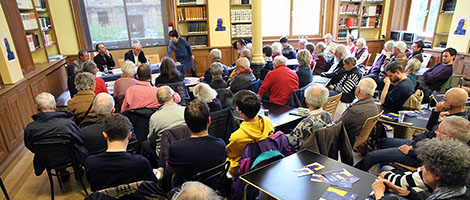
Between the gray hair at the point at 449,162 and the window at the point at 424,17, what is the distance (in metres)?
7.78

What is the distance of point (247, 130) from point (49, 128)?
6.56 feet

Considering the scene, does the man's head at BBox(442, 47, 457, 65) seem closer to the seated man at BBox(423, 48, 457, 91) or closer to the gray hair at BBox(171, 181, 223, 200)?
the seated man at BBox(423, 48, 457, 91)

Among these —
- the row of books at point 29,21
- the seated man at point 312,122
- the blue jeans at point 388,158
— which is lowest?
the blue jeans at point 388,158

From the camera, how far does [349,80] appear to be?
4664mm

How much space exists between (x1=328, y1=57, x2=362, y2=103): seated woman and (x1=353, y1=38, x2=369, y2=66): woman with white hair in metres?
2.44

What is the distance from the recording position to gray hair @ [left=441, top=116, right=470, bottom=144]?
2221 mm

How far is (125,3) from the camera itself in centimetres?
833

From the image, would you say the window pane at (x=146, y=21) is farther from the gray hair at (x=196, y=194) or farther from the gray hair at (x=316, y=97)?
the gray hair at (x=196, y=194)

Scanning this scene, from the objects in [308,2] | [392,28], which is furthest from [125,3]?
[392,28]

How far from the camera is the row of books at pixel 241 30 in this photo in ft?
28.9

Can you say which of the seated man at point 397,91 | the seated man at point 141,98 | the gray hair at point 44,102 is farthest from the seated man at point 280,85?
the gray hair at point 44,102

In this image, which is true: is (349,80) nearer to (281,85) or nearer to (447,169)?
(281,85)

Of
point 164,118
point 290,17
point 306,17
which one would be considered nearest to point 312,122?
point 164,118

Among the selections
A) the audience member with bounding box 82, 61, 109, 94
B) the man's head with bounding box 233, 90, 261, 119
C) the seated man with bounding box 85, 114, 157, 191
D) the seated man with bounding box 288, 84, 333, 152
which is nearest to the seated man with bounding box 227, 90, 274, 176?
the man's head with bounding box 233, 90, 261, 119
